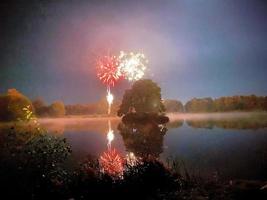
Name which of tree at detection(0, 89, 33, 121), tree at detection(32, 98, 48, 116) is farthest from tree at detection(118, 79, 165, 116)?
tree at detection(32, 98, 48, 116)

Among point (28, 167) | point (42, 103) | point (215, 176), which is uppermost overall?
point (42, 103)

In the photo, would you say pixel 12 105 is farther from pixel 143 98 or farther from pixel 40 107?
pixel 40 107

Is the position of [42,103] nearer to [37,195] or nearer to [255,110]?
[255,110]

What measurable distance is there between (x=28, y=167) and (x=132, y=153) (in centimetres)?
2471

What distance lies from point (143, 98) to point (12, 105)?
3882 centimetres

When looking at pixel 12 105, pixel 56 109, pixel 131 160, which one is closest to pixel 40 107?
pixel 56 109

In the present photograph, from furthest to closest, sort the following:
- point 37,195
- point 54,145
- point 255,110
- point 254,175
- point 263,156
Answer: point 255,110, point 263,156, point 254,175, point 54,145, point 37,195

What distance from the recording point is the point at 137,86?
374 ft

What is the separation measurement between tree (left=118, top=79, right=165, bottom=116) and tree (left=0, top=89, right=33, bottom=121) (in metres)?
31.6

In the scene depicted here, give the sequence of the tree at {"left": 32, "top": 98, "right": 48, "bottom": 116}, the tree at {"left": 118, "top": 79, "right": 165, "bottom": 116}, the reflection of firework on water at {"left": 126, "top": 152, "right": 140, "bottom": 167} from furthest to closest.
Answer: the tree at {"left": 32, "top": 98, "right": 48, "bottom": 116}
the tree at {"left": 118, "top": 79, "right": 165, "bottom": 116}
the reflection of firework on water at {"left": 126, "top": 152, "right": 140, "bottom": 167}

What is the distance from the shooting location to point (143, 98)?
11050 centimetres

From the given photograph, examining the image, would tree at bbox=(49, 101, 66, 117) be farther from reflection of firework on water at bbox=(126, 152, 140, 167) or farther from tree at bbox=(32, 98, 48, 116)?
reflection of firework on water at bbox=(126, 152, 140, 167)

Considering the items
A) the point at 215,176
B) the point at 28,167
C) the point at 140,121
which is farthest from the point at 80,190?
the point at 140,121

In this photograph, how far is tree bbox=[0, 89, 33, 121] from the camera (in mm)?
93613
